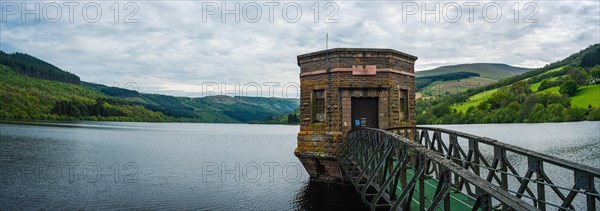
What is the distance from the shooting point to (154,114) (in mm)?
166750

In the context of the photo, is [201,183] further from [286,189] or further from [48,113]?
[48,113]

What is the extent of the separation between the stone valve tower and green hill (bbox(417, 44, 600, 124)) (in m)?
72.2

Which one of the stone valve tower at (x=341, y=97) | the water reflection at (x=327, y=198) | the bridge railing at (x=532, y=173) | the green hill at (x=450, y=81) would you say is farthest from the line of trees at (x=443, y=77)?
the bridge railing at (x=532, y=173)

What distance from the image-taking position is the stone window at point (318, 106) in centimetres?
1809

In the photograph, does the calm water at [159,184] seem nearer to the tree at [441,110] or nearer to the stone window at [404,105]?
the stone window at [404,105]

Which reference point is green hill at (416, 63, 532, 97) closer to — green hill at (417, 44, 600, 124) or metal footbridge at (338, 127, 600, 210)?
green hill at (417, 44, 600, 124)

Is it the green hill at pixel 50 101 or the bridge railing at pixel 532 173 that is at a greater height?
the green hill at pixel 50 101

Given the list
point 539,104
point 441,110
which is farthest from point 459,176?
point 441,110

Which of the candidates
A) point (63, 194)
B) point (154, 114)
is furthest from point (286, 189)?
point (154, 114)

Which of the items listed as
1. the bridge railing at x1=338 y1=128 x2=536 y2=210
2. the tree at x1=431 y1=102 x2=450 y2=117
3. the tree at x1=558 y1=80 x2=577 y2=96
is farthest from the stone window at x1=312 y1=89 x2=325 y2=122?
the tree at x1=431 y1=102 x2=450 y2=117

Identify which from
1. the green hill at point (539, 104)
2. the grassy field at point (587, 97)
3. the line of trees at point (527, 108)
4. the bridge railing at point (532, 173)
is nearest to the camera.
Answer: the bridge railing at point (532, 173)

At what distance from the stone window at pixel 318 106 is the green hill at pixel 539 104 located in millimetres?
73727

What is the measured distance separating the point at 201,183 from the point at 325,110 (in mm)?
8337

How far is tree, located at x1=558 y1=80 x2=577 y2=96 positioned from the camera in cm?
8294
